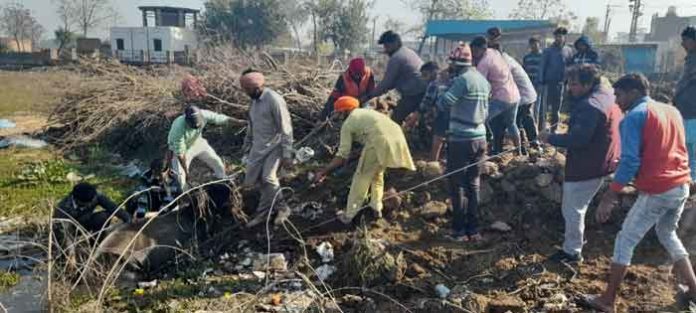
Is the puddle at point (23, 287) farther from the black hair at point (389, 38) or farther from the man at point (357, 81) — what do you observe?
the black hair at point (389, 38)

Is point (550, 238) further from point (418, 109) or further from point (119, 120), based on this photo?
point (119, 120)

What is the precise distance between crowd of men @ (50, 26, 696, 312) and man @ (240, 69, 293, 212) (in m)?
0.01

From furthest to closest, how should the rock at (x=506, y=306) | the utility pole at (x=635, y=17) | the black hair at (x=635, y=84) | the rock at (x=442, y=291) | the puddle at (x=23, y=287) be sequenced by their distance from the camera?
the utility pole at (x=635, y=17)
the puddle at (x=23, y=287)
the rock at (x=442, y=291)
the rock at (x=506, y=306)
the black hair at (x=635, y=84)

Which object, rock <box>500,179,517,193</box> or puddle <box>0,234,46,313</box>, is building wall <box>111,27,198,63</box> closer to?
puddle <box>0,234,46,313</box>

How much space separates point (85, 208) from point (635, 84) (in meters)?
4.58

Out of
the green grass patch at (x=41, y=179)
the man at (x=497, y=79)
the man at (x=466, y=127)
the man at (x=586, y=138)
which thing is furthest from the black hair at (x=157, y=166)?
the man at (x=586, y=138)

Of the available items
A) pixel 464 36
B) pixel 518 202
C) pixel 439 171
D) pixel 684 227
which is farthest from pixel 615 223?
pixel 464 36

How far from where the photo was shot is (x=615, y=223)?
4984mm

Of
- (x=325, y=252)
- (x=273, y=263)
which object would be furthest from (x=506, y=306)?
(x=273, y=263)

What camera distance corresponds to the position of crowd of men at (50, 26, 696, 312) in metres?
3.44

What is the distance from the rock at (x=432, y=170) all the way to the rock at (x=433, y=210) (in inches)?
14.1

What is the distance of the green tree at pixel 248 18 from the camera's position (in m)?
35.7

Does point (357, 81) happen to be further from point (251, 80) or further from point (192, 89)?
point (192, 89)

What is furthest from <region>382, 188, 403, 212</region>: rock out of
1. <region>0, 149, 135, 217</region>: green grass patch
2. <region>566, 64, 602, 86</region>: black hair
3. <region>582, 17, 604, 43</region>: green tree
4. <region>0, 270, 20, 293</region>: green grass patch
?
<region>582, 17, 604, 43</region>: green tree
